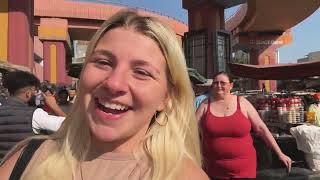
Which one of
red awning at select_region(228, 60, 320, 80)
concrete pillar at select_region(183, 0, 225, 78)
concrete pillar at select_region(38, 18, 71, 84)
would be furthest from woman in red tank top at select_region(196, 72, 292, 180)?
concrete pillar at select_region(38, 18, 71, 84)

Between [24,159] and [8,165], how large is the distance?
0.05 metres

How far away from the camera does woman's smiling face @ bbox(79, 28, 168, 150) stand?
1406 millimetres

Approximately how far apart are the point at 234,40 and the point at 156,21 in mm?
35782

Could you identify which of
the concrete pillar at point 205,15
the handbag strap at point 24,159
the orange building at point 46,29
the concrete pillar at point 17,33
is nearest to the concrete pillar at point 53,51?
the orange building at point 46,29

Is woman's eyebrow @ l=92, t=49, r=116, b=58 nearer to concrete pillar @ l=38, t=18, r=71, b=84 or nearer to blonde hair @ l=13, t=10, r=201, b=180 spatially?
blonde hair @ l=13, t=10, r=201, b=180

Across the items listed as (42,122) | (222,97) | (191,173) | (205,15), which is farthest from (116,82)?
A: (205,15)

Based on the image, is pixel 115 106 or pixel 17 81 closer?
pixel 115 106

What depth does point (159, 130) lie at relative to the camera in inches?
60.6

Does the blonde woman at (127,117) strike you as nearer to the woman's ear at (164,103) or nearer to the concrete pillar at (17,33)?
the woman's ear at (164,103)

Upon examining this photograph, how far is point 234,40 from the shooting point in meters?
36.7

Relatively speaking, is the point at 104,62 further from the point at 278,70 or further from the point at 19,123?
the point at 278,70

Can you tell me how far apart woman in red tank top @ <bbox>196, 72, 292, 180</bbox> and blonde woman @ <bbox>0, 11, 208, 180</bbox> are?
2.66 meters

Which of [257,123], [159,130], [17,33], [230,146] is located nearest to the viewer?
[159,130]

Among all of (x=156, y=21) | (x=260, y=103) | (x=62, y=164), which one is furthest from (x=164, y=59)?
(x=260, y=103)
